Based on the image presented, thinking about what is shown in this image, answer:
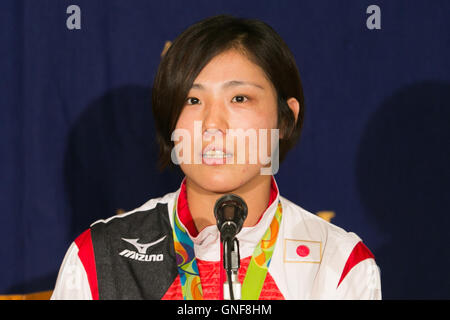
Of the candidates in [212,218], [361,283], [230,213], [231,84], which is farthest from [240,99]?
[361,283]

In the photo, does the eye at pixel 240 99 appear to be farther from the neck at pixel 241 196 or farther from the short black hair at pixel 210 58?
the neck at pixel 241 196

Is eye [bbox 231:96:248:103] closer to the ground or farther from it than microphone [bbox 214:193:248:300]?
farther from it

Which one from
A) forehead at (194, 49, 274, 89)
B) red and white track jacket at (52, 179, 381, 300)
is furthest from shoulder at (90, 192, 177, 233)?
forehead at (194, 49, 274, 89)

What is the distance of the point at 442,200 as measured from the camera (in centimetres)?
196

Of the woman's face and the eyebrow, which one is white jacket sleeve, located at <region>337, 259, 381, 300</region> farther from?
the eyebrow

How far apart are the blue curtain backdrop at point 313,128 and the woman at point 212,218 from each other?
21.0 inches

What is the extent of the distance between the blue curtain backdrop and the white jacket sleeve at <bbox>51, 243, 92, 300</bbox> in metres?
0.58

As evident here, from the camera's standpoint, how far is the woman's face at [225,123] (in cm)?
126

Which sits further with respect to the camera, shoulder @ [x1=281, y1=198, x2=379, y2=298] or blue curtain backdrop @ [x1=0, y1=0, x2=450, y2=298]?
blue curtain backdrop @ [x1=0, y1=0, x2=450, y2=298]

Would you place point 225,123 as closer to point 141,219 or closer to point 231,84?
point 231,84

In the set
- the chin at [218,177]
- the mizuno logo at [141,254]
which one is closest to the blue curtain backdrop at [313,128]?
the mizuno logo at [141,254]

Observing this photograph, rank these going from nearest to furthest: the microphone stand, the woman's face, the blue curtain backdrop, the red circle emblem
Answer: the microphone stand → the woman's face → the red circle emblem → the blue curtain backdrop

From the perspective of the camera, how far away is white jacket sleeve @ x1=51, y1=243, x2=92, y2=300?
131cm

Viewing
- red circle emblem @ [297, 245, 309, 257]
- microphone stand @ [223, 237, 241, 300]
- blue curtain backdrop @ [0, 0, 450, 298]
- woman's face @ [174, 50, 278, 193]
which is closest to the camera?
microphone stand @ [223, 237, 241, 300]
